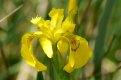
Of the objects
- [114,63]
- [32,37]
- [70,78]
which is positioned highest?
[32,37]

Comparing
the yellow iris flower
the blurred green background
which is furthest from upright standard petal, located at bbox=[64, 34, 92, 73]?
the blurred green background

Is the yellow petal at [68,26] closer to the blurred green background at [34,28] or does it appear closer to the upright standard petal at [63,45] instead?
the upright standard petal at [63,45]

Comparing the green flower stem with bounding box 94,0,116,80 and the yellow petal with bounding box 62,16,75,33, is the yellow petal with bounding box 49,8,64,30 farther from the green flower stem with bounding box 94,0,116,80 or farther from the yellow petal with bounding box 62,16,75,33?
the green flower stem with bounding box 94,0,116,80

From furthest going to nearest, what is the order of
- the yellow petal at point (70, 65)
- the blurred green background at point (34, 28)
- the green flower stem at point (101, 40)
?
the blurred green background at point (34, 28)
the green flower stem at point (101, 40)
the yellow petal at point (70, 65)

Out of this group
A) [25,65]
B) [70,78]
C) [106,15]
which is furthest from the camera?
[25,65]

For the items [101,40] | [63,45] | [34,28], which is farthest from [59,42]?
[34,28]

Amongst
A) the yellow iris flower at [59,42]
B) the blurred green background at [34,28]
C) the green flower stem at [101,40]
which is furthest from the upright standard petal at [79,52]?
the blurred green background at [34,28]

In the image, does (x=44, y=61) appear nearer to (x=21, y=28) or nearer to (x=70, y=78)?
(x=21, y=28)

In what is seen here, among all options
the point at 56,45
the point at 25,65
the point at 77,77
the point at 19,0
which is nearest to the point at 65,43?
the point at 56,45
